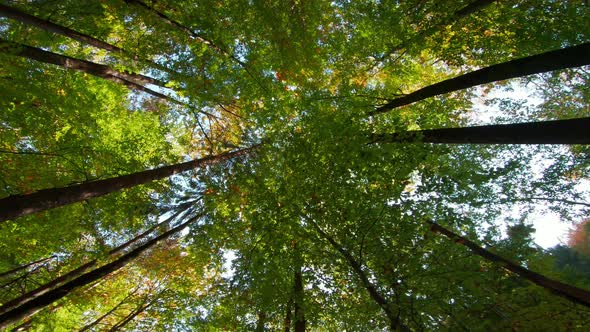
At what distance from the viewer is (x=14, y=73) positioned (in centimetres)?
797

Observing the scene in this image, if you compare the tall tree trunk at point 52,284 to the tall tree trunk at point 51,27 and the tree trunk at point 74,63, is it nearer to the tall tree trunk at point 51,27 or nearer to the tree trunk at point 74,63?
the tree trunk at point 74,63

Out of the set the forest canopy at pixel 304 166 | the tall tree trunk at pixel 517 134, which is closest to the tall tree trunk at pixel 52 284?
the forest canopy at pixel 304 166

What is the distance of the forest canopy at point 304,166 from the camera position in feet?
18.1

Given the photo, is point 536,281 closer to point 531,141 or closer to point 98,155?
point 531,141

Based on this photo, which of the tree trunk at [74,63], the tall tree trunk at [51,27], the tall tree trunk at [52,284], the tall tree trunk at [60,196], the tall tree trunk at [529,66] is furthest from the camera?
the tall tree trunk at [52,284]

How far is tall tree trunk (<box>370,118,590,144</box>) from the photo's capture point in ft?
13.2

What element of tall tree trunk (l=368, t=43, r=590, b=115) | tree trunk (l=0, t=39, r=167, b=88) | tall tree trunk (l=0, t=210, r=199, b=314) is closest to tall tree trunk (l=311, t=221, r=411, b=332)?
tall tree trunk (l=368, t=43, r=590, b=115)

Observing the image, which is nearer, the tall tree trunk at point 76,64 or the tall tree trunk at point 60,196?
the tall tree trunk at point 60,196

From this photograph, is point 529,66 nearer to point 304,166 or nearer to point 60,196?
point 304,166

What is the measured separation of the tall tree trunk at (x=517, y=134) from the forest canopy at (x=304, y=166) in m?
0.04

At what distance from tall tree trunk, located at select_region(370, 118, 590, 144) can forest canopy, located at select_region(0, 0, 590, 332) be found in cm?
4

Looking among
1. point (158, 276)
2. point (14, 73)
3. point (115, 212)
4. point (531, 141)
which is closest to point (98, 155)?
point (115, 212)

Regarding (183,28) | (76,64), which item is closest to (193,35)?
(183,28)

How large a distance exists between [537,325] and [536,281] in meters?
1.41
